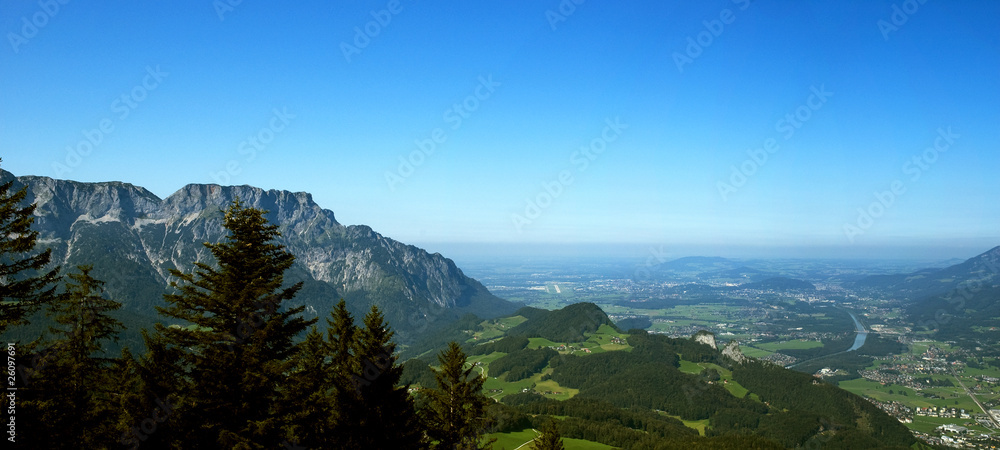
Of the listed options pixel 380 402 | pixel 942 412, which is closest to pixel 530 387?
pixel 942 412

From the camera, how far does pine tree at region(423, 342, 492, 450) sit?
1192 inches

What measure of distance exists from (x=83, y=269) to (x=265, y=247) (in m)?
14.0

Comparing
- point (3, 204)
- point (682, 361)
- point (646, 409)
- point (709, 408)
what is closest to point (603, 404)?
point (646, 409)

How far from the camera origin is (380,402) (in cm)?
2386

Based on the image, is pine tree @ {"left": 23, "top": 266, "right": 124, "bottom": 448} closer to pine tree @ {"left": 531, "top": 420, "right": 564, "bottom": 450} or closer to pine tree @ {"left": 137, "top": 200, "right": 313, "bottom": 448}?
pine tree @ {"left": 137, "top": 200, "right": 313, "bottom": 448}

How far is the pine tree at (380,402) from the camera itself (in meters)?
23.4

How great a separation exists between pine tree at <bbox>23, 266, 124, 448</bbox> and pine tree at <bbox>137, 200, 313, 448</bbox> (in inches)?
198

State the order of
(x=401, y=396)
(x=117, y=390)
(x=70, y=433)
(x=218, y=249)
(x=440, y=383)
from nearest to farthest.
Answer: (x=218, y=249) < (x=70, y=433) < (x=401, y=396) < (x=117, y=390) < (x=440, y=383)

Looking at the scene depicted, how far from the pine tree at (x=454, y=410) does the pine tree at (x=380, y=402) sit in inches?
219

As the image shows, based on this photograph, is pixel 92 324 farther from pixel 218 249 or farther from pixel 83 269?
pixel 218 249

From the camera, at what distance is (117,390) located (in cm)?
2631

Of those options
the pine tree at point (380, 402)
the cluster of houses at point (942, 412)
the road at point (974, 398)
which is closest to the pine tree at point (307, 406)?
the pine tree at point (380, 402)

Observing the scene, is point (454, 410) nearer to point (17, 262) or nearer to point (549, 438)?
point (549, 438)

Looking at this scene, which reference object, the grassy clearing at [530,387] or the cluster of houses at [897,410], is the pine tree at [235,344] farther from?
the cluster of houses at [897,410]
